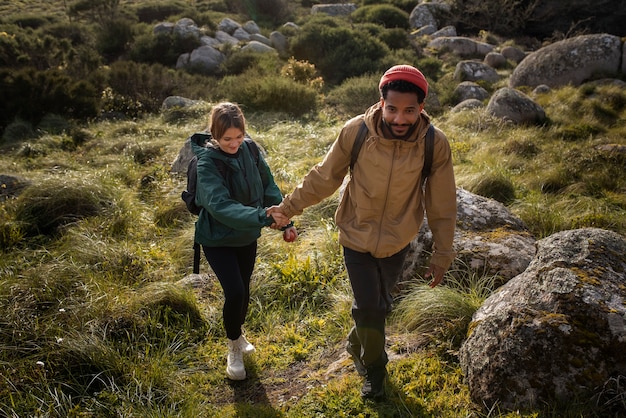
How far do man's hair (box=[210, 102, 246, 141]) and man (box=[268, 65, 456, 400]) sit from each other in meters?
0.54

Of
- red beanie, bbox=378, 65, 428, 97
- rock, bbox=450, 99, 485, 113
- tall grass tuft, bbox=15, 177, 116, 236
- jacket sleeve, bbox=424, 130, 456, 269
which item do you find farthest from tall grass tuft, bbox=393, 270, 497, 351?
rock, bbox=450, 99, 485, 113

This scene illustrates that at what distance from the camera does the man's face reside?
230 centimetres

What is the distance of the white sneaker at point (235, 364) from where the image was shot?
3.09m

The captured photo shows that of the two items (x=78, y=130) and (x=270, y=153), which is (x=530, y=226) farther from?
(x=78, y=130)

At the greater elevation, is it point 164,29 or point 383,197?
point 383,197

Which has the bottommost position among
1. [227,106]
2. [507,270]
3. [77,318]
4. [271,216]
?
[77,318]

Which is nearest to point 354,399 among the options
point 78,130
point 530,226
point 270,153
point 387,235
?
point 387,235

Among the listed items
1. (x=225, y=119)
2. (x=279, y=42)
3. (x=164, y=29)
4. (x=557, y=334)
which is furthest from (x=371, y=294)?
(x=164, y=29)

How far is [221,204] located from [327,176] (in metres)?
0.64

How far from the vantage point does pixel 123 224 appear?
535cm

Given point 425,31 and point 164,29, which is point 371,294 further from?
point 425,31

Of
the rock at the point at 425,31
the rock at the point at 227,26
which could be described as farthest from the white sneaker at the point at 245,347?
the rock at the point at 425,31

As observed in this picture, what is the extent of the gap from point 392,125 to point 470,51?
19407mm

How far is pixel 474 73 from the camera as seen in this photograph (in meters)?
14.9
